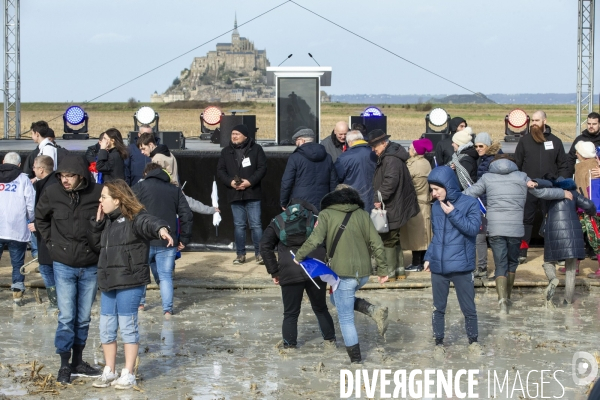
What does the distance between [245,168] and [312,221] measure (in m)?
4.50

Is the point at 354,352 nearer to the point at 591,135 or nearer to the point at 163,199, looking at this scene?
the point at 163,199

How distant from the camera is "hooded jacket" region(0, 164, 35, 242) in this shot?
10.5 m

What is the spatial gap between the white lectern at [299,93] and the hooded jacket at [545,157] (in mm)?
5383

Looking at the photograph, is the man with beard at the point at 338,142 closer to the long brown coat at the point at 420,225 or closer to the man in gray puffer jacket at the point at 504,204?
the long brown coat at the point at 420,225

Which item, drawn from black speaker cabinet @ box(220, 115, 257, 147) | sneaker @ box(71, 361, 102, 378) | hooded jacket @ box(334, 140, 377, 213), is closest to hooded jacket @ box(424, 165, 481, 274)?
sneaker @ box(71, 361, 102, 378)

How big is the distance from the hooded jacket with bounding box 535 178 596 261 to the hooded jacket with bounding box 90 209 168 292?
15.7ft

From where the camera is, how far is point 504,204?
397 inches

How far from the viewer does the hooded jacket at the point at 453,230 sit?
851cm

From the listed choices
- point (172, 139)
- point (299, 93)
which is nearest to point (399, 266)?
point (172, 139)

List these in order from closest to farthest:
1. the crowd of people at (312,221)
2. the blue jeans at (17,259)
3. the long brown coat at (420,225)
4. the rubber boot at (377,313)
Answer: the crowd of people at (312,221) → the rubber boot at (377,313) → the blue jeans at (17,259) → the long brown coat at (420,225)

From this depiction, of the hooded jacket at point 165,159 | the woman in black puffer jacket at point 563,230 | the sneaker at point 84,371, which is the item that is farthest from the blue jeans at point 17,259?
the woman in black puffer jacket at point 563,230

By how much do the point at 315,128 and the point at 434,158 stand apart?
4.81 m

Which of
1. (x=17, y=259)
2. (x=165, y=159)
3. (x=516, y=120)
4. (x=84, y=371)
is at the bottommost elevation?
(x=84, y=371)

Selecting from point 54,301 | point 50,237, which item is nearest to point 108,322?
point 50,237
